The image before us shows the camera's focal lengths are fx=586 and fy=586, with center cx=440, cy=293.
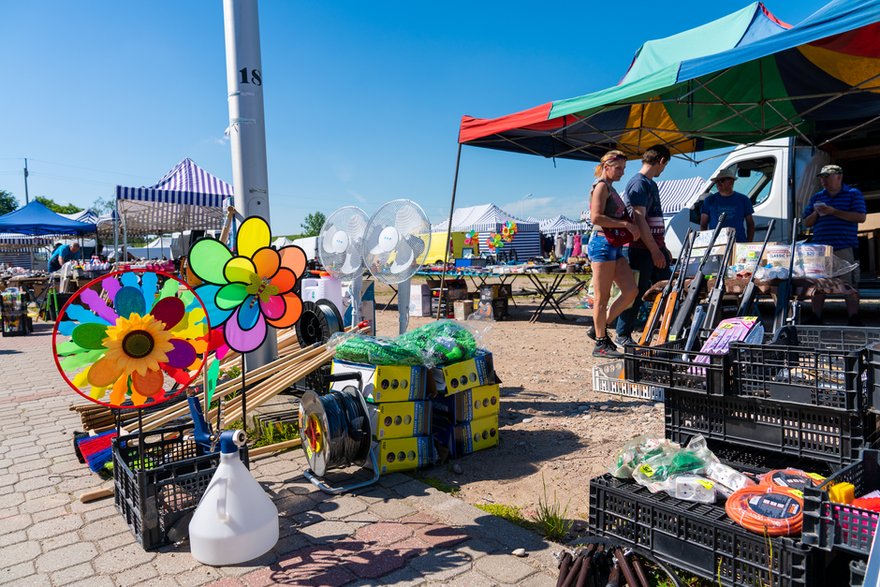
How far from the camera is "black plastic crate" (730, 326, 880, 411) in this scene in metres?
2.29

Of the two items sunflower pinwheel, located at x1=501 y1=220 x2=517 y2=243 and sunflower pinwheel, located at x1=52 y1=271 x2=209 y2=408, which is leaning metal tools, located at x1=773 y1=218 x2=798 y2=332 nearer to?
sunflower pinwheel, located at x1=52 y1=271 x2=209 y2=408

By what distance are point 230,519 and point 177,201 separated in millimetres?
10522

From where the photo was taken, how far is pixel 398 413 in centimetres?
343

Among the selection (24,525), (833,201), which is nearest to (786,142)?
(833,201)

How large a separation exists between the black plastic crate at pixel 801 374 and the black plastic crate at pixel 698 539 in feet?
2.08

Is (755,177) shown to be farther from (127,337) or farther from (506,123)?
(127,337)

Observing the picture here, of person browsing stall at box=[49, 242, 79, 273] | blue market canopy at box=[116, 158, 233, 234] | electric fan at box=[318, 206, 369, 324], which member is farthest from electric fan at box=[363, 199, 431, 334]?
person browsing stall at box=[49, 242, 79, 273]

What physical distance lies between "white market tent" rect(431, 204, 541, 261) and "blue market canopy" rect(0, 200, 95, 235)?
18892 mm

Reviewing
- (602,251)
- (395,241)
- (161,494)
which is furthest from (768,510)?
(602,251)

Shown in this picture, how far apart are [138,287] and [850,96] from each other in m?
8.82

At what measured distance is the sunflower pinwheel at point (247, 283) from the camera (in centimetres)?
308

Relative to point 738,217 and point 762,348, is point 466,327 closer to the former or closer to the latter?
point 762,348

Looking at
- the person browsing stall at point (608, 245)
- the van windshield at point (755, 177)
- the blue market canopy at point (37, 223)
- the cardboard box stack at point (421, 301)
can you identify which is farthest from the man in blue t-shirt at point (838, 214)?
the blue market canopy at point (37, 223)

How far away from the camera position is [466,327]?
393 centimetres
